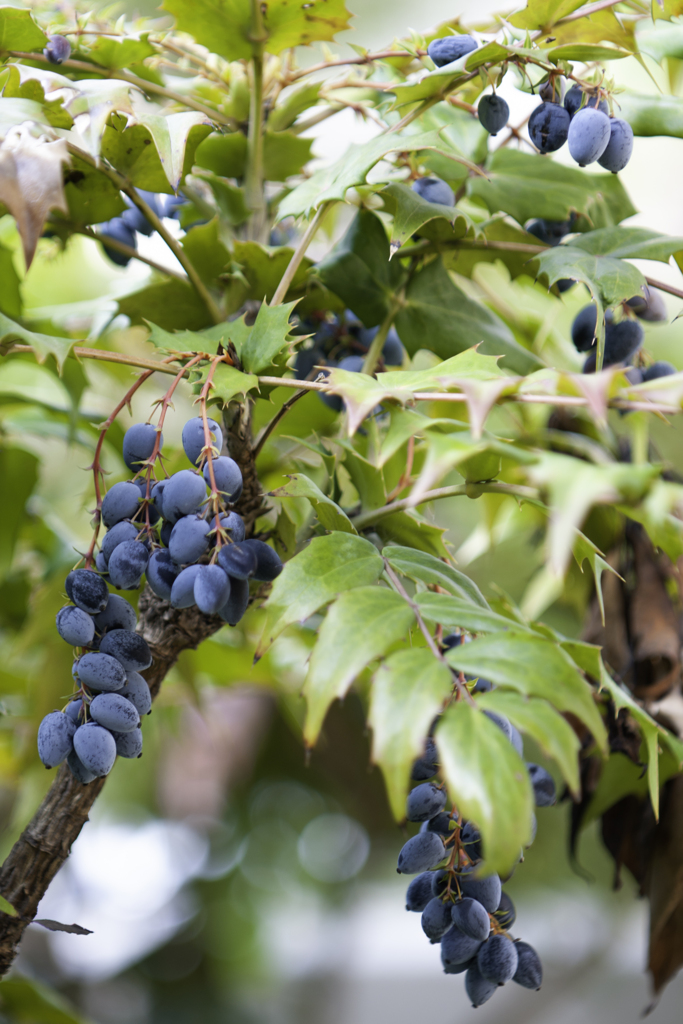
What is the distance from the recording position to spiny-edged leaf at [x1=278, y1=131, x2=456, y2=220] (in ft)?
1.19

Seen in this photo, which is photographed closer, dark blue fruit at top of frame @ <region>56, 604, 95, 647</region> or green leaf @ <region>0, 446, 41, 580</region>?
dark blue fruit at top of frame @ <region>56, 604, 95, 647</region>

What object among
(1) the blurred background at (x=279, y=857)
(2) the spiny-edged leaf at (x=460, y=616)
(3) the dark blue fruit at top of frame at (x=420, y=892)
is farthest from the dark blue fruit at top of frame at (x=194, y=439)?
(1) the blurred background at (x=279, y=857)

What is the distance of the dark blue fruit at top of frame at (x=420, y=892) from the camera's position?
346 mm

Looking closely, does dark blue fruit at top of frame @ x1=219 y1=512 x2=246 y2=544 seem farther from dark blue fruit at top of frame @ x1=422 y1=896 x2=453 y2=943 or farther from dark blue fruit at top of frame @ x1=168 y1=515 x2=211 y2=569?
dark blue fruit at top of frame @ x1=422 y1=896 x2=453 y2=943

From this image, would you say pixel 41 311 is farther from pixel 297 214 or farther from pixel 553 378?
pixel 553 378

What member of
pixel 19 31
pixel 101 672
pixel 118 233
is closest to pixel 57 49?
pixel 19 31

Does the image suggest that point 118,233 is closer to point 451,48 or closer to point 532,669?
point 451,48

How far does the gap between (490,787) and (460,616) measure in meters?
0.08

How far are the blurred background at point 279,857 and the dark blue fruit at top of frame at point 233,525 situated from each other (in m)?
0.38

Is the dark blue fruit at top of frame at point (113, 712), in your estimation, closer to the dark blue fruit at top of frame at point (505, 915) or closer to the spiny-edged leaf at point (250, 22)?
the dark blue fruit at top of frame at point (505, 915)

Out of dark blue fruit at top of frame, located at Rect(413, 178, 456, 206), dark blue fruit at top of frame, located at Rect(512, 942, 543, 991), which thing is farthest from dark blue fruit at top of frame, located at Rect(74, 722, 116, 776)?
dark blue fruit at top of frame, located at Rect(413, 178, 456, 206)

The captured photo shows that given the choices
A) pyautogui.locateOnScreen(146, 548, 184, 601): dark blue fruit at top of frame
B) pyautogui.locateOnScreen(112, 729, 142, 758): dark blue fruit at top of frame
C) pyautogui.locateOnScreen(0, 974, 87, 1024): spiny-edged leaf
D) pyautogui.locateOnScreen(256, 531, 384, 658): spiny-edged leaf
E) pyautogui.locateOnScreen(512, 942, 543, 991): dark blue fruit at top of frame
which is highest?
pyautogui.locateOnScreen(256, 531, 384, 658): spiny-edged leaf

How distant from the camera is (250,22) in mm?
428

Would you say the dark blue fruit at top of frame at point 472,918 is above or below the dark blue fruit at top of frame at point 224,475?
below
